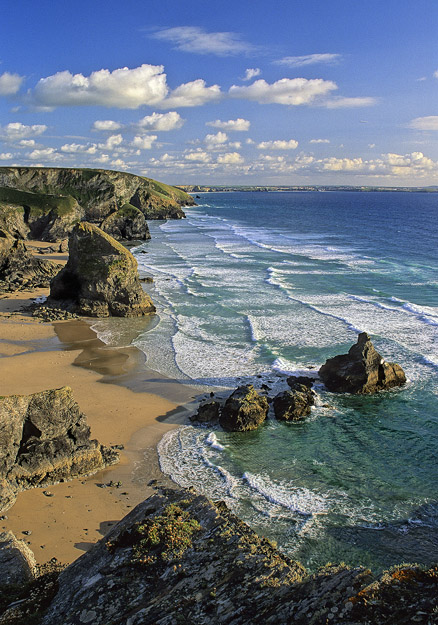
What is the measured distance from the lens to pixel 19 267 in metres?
50.9

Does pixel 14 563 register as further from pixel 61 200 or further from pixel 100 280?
pixel 61 200

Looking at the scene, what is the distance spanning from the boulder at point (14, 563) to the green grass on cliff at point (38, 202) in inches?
3069

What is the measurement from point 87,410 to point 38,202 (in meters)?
70.9

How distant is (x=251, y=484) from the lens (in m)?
17.8

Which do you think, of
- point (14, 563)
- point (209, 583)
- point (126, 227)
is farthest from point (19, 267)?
point (209, 583)

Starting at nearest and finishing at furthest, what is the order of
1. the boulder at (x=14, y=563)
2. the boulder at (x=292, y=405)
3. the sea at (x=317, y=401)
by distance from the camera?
the boulder at (x=14, y=563), the sea at (x=317, y=401), the boulder at (x=292, y=405)

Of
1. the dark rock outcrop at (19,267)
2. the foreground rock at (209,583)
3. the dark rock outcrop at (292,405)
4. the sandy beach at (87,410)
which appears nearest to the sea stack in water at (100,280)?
the sandy beach at (87,410)

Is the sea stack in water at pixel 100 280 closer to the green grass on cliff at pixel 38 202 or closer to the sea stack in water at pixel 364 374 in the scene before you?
the sea stack in water at pixel 364 374

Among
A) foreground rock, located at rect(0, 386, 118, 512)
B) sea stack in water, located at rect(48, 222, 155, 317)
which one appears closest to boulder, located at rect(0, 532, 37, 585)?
foreground rock, located at rect(0, 386, 118, 512)

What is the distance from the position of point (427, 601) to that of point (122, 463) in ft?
48.4

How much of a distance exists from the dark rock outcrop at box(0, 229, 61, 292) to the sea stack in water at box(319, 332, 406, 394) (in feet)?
110

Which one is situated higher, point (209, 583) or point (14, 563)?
point (209, 583)

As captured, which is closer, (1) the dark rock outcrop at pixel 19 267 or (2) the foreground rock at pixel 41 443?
(2) the foreground rock at pixel 41 443

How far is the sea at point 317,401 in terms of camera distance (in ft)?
51.7
